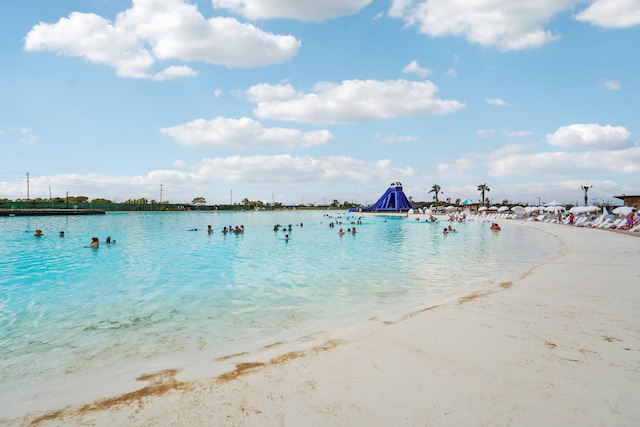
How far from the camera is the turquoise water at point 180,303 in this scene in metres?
5.02

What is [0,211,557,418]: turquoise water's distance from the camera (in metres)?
5.02

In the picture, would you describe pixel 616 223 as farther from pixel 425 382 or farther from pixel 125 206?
pixel 125 206

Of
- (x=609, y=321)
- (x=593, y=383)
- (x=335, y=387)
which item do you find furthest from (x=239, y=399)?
(x=609, y=321)

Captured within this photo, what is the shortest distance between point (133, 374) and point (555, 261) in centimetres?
1446

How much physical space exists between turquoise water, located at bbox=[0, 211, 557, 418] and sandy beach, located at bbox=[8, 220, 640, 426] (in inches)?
29.2

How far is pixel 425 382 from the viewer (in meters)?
3.78

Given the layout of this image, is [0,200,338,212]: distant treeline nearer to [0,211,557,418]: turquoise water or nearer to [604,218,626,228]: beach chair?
[0,211,557,418]: turquoise water

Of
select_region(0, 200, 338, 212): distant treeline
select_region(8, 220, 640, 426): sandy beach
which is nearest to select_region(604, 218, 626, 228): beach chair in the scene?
select_region(8, 220, 640, 426): sandy beach

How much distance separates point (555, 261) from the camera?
13430 millimetres

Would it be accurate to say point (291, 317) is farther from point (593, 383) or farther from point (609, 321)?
point (609, 321)

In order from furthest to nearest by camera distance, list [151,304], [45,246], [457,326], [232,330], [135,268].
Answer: [45,246], [135,268], [151,304], [232,330], [457,326]

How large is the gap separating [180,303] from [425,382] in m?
6.94

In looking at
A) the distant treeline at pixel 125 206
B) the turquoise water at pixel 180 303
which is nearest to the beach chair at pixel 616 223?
the turquoise water at pixel 180 303

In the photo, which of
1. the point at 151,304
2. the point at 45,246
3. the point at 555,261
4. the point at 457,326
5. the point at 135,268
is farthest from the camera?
the point at 45,246
